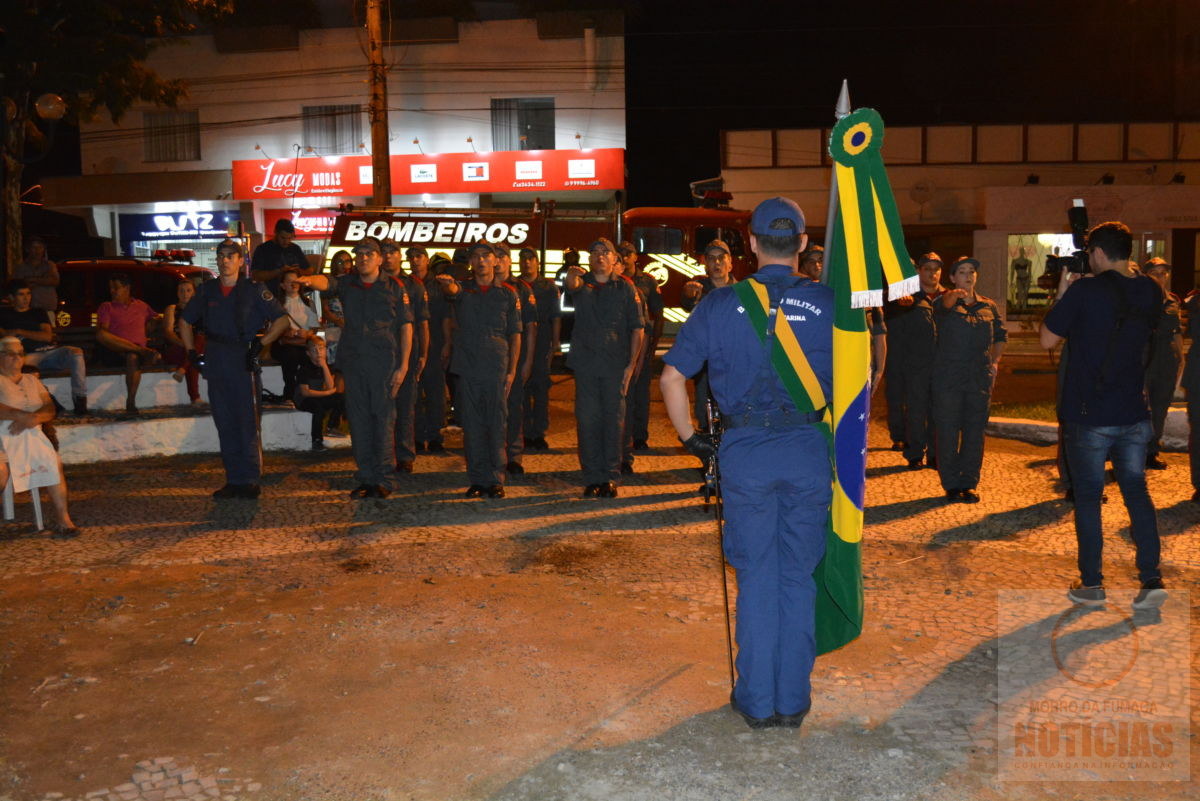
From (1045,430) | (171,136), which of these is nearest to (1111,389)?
(1045,430)

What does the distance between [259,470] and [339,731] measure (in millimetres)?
4950

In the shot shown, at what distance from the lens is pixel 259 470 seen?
884 cm

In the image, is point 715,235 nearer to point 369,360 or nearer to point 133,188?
point 369,360

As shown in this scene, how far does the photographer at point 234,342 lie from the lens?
8609 mm

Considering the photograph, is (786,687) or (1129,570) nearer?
(786,687)

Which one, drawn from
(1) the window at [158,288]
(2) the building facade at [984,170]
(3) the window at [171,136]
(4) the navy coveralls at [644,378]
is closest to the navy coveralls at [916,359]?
(4) the navy coveralls at [644,378]

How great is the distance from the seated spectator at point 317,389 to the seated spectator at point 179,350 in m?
1.44

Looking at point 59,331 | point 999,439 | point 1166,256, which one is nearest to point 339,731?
point 999,439

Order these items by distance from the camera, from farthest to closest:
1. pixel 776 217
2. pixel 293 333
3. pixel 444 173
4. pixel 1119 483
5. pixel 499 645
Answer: pixel 444 173
pixel 293 333
pixel 1119 483
pixel 499 645
pixel 776 217

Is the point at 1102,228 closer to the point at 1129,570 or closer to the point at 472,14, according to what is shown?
the point at 1129,570

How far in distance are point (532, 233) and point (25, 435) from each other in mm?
9830

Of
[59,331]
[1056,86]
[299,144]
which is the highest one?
[1056,86]

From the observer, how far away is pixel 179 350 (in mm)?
12422

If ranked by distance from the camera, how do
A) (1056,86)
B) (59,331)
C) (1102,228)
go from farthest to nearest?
(1056,86), (59,331), (1102,228)
